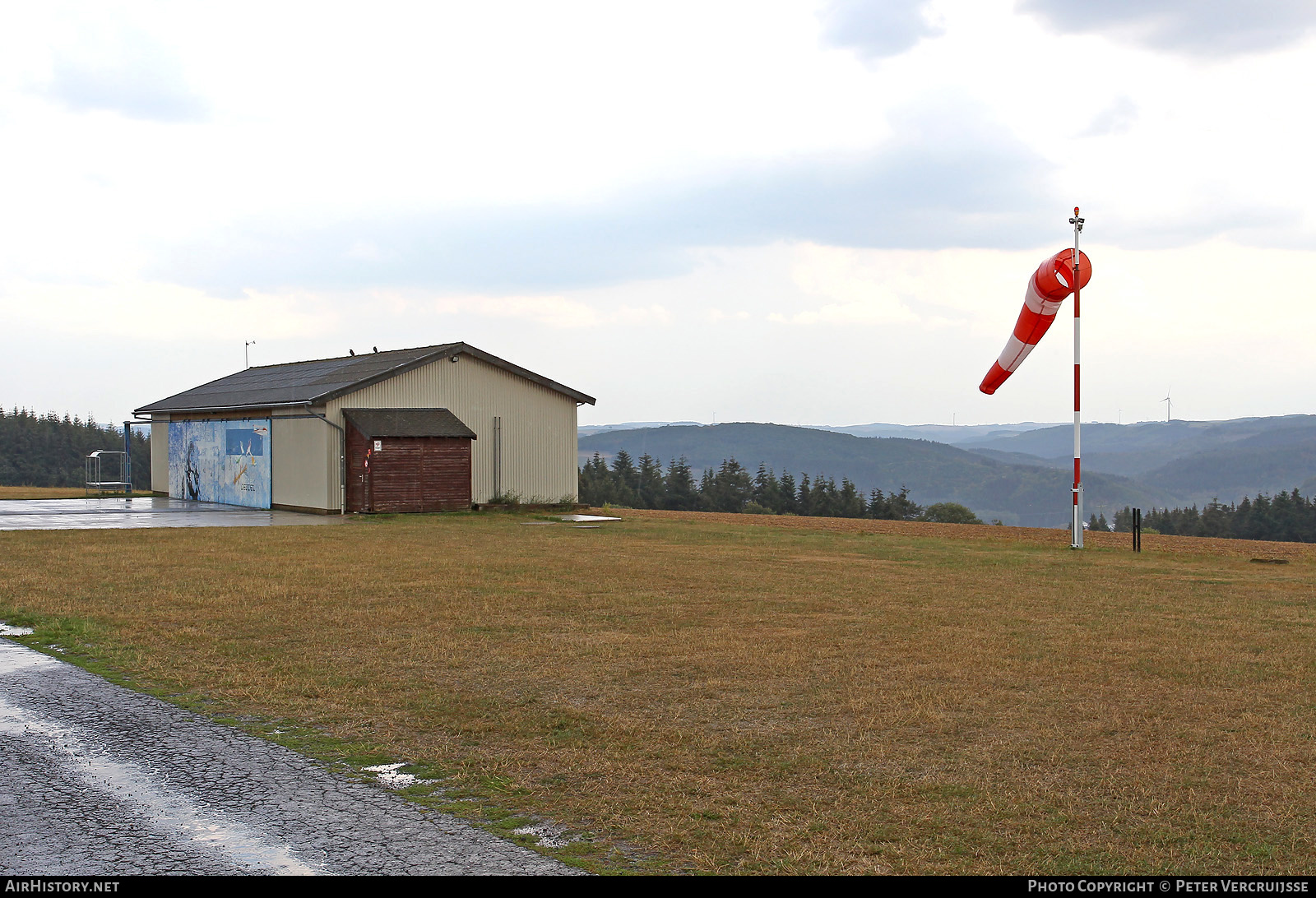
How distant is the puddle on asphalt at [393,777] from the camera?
5.94 m

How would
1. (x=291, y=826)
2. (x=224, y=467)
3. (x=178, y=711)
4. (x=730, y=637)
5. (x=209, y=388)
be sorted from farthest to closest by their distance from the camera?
(x=209, y=388) < (x=224, y=467) < (x=730, y=637) < (x=178, y=711) < (x=291, y=826)

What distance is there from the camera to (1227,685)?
28.0ft

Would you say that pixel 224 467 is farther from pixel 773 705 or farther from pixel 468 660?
pixel 773 705

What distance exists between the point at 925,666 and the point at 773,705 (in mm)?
1979

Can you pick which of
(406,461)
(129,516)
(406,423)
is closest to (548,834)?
(406,461)

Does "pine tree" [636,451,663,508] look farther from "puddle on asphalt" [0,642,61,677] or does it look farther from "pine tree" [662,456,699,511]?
"puddle on asphalt" [0,642,61,677]

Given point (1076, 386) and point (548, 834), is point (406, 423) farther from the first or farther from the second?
point (548, 834)

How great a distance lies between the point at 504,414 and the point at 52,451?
69.4m

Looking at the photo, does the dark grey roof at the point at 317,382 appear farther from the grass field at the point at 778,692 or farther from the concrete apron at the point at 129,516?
the grass field at the point at 778,692

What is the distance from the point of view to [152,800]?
5.64 metres

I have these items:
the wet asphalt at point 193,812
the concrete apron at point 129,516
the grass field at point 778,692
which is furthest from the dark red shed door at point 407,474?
the wet asphalt at point 193,812
